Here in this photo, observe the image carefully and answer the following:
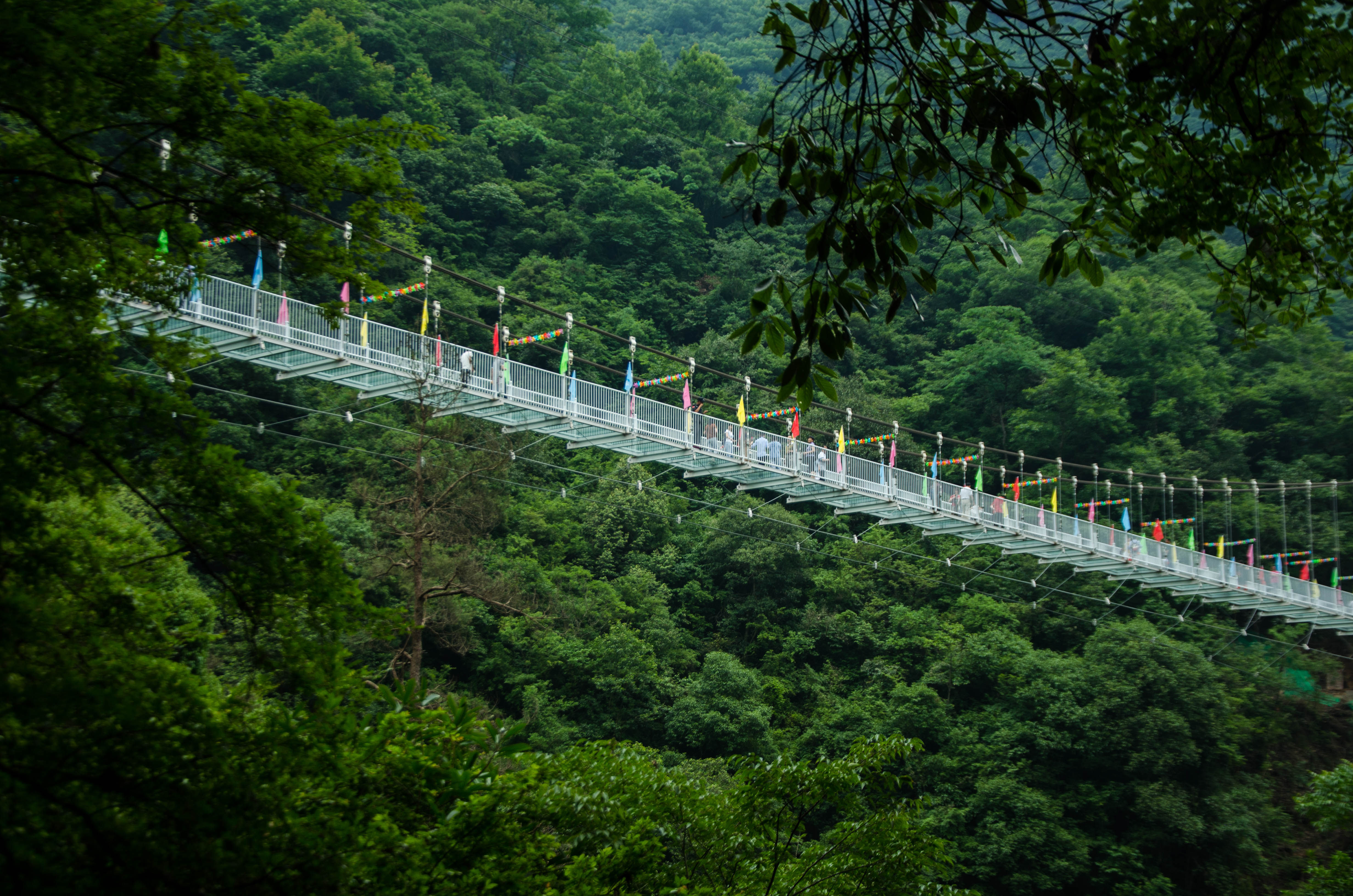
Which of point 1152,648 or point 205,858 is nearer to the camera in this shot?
point 205,858

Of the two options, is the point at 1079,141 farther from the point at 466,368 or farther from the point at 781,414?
the point at 781,414

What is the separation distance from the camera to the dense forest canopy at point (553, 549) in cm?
331

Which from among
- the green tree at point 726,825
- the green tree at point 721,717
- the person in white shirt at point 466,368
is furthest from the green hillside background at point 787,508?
the green tree at point 726,825

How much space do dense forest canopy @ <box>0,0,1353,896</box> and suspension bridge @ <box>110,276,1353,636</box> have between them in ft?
2.53

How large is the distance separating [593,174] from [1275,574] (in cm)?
1817

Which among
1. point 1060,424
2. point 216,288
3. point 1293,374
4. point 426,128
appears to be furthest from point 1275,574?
point 426,128

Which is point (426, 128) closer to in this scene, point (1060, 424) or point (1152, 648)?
point (1152, 648)

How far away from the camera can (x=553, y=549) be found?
1902 cm

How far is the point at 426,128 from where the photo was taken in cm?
390

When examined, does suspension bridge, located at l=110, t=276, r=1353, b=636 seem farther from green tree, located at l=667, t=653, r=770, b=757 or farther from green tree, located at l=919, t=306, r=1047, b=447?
green tree, located at l=919, t=306, r=1047, b=447

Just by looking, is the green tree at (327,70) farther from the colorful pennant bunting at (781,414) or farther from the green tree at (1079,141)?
the green tree at (1079,141)

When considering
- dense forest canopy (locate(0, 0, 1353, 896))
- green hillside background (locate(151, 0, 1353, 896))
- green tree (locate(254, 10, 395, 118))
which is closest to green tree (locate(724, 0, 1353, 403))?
dense forest canopy (locate(0, 0, 1353, 896))

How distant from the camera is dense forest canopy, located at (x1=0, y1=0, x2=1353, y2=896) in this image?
3.31m

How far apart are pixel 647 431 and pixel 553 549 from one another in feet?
26.2
